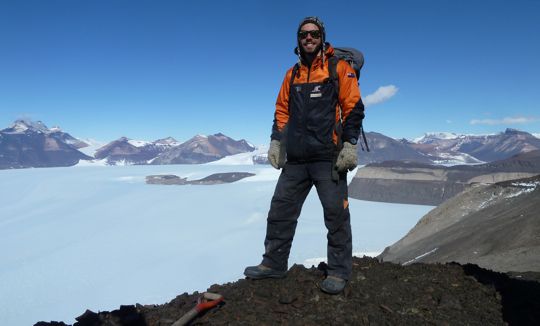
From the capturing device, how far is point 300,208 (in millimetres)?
4469

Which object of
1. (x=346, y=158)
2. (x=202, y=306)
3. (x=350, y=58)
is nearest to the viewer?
(x=202, y=306)

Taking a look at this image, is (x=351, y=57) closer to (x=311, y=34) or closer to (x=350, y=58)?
(x=350, y=58)

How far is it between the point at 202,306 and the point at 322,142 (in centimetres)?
211

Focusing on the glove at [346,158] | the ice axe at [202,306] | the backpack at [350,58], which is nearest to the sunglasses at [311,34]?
the backpack at [350,58]

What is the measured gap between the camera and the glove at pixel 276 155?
465 cm

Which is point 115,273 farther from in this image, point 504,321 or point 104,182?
point 104,182

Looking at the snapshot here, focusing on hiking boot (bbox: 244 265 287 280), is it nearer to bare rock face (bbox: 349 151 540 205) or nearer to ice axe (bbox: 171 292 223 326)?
ice axe (bbox: 171 292 223 326)

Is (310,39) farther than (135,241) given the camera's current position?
No

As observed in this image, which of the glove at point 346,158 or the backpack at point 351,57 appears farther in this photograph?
the backpack at point 351,57

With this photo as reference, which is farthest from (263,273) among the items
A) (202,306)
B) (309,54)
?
(309,54)

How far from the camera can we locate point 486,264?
9609mm

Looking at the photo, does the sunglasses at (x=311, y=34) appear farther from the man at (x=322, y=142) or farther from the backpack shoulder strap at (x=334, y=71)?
the backpack shoulder strap at (x=334, y=71)

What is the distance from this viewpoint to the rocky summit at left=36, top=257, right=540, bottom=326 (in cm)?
357

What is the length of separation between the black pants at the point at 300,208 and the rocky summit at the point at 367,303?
275 millimetres
